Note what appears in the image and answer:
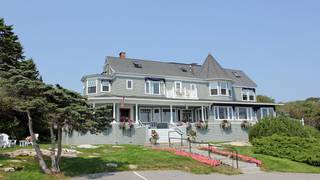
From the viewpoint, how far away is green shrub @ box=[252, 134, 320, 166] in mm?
22031

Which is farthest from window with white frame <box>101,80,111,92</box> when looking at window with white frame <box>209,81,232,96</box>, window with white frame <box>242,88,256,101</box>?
window with white frame <box>242,88,256,101</box>

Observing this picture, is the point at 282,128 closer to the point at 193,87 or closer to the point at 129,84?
the point at 193,87

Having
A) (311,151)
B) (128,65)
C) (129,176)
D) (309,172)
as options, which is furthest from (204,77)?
(129,176)

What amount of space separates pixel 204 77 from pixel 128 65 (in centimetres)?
899

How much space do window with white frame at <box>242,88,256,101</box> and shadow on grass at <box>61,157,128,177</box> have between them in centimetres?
3075

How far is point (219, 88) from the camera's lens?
41.1 m

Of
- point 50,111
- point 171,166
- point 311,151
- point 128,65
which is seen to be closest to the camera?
point 50,111

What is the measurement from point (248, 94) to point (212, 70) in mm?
6636

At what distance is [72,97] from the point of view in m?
14.3

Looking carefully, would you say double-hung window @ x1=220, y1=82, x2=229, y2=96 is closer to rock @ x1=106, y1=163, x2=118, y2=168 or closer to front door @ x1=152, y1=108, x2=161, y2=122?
front door @ x1=152, y1=108, x2=161, y2=122

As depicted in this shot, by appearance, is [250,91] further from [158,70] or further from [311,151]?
[311,151]

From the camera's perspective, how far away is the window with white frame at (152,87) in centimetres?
3756

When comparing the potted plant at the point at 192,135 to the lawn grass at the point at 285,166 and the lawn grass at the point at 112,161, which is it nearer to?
the lawn grass at the point at 285,166

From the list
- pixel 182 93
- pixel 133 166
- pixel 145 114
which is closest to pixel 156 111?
pixel 145 114
